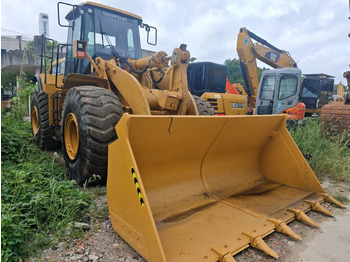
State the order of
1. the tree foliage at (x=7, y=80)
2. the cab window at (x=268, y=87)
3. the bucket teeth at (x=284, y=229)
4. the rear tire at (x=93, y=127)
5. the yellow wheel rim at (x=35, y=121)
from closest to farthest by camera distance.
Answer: the bucket teeth at (x=284, y=229) → the rear tire at (x=93, y=127) → the yellow wheel rim at (x=35, y=121) → the cab window at (x=268, y=87) → the tree foliage at (x=7, y=80)

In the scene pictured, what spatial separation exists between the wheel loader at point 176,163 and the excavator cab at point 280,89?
201 inches

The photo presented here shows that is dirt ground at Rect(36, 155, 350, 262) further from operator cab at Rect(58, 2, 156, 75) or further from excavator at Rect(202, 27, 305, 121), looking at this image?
excavator at Rect(202, 27, 305, 121)

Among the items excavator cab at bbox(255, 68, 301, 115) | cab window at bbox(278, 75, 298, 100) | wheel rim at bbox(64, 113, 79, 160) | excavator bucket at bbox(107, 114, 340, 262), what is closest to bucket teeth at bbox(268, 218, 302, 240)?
excavator bucket at bbox(107, 114, 340, 262)

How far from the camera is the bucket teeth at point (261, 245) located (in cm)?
209

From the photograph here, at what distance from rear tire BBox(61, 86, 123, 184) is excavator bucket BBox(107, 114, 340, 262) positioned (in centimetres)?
81

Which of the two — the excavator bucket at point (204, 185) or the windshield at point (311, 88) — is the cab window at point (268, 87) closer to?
the windshield at point (311, 88)

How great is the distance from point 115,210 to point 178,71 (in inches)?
83.7

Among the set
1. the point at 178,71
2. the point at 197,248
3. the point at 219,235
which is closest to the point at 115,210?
the point at 197,248

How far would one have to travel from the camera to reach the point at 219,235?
222cm

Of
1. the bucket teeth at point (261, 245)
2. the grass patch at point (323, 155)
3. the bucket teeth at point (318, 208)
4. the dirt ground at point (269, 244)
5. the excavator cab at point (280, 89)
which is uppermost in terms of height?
the excavator cab at point (280, 89)

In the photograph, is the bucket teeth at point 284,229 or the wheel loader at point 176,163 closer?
the wheel loader at point 176,163

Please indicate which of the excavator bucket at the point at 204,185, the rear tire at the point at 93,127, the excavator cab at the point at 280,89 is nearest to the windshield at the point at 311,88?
the excavator cab at the point at 280,89

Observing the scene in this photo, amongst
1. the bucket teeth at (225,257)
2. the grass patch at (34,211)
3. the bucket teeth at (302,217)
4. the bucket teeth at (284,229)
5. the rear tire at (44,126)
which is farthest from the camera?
the rear tire at (44,126)

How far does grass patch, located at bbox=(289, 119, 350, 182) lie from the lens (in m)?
4.58
